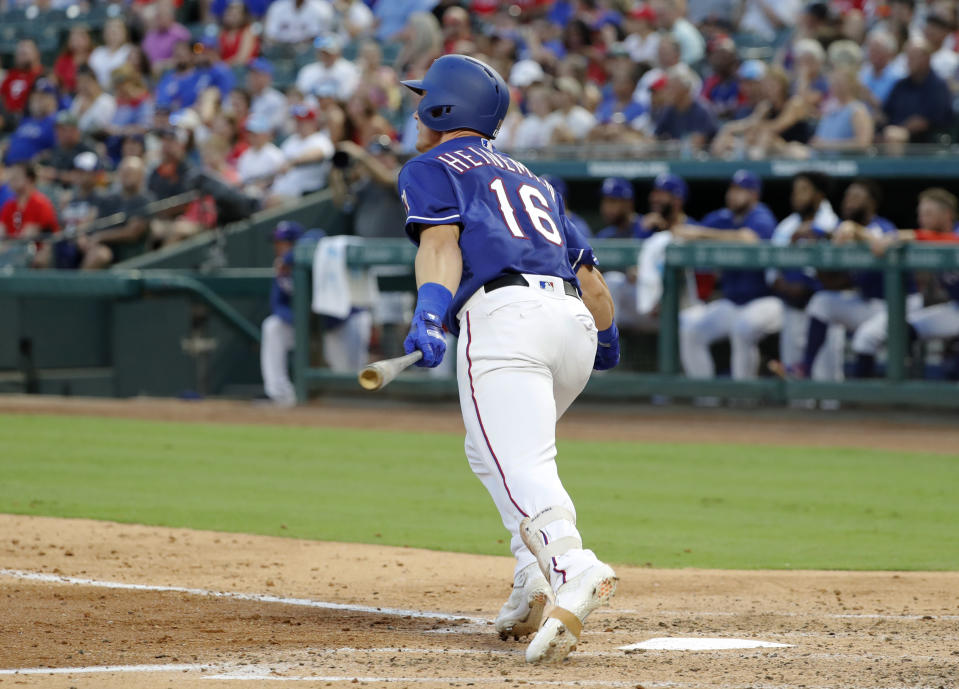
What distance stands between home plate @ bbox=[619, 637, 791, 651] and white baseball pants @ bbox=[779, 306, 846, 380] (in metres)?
6.48

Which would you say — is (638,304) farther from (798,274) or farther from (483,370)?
(483,370)

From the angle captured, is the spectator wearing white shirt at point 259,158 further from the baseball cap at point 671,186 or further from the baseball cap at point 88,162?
the baseball cap at point 671,186

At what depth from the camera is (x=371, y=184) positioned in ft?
43.6

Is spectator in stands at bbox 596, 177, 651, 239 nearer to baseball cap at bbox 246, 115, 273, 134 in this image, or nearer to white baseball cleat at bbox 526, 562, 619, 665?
baseball cap at bbox 246, 115, 273, 134

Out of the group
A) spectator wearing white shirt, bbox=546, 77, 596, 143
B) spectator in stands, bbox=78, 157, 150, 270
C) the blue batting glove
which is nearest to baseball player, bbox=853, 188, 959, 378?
spectator wearing white shirt, bbox=546, 77, 596, 143

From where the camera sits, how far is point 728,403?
10.9 meters

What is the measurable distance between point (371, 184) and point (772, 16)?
4.49 metres

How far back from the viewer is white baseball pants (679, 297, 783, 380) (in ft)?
34.6

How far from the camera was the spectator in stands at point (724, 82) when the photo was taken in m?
13.1

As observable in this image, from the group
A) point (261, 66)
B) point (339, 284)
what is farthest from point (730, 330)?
point (261, 66)

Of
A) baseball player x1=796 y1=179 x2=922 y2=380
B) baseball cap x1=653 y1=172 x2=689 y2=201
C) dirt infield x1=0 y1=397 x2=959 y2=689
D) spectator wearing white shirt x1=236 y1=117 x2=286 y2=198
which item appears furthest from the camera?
spectator wearing white shirt x1=236 y1=117 x2=286 y2=198

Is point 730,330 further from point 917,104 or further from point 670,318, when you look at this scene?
point 917,104

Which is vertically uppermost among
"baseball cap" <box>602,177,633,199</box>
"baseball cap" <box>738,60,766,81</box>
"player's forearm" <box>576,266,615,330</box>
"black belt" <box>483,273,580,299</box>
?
"baseball cap" <box>738,60,766,81</box>

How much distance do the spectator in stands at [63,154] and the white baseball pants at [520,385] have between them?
12725mm
